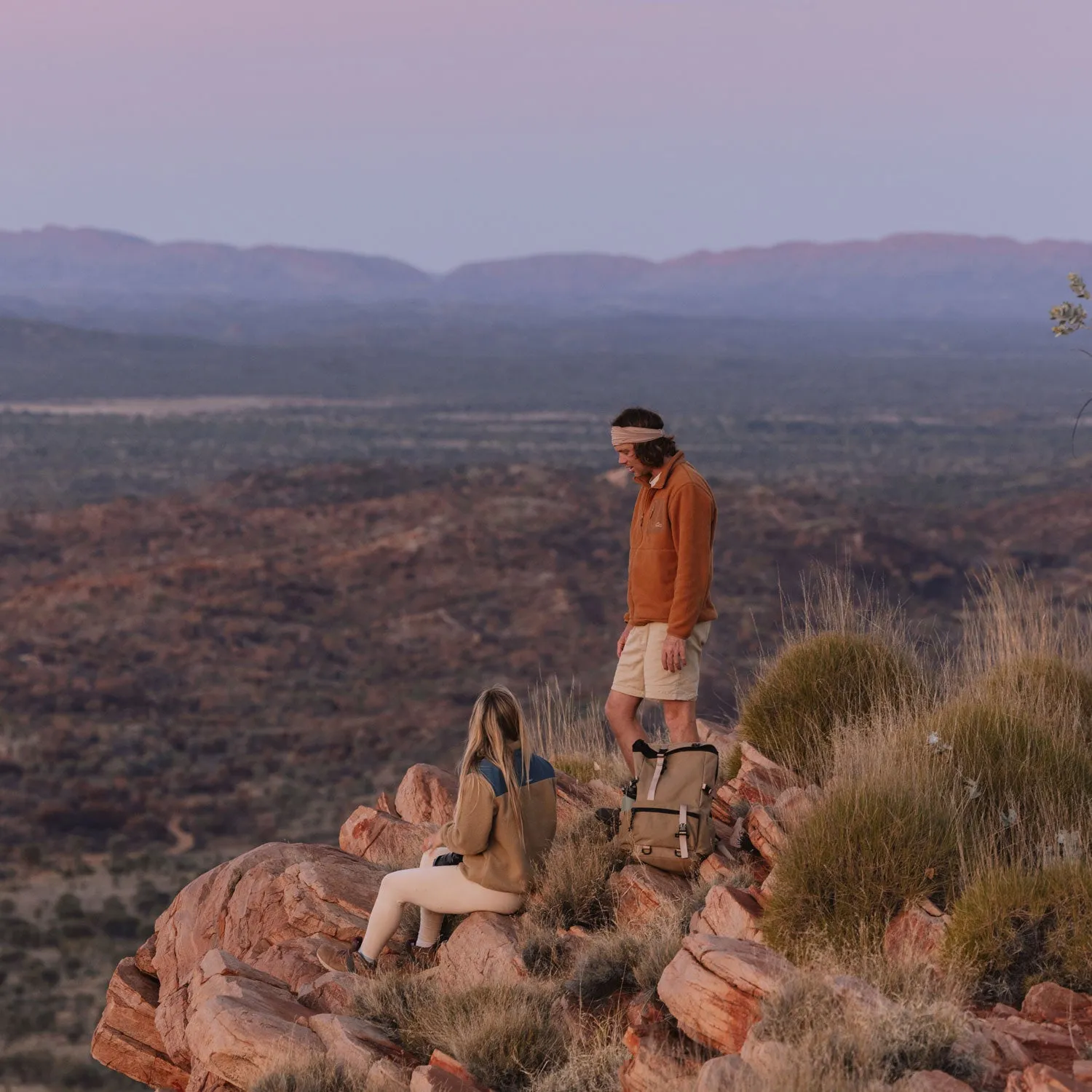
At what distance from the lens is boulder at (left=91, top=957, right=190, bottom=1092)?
6.98 meters

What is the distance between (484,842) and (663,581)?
143 cm

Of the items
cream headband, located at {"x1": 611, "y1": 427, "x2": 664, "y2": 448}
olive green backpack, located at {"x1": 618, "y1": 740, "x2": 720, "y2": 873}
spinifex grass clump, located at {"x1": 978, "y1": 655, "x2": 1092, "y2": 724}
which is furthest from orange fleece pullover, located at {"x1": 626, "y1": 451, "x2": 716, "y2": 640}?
spinifex grass clump, located at {"x1": 978, "y1": 655, "x2": 1092, "y2": 724}

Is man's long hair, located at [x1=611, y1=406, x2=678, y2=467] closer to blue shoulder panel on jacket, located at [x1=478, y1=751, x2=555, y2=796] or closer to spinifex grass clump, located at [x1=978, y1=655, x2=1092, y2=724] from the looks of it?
blue shoulder panel on jacket, located at [x1=478, y1=751, x2=555, y2=796]

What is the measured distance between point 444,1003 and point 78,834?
60.6ft

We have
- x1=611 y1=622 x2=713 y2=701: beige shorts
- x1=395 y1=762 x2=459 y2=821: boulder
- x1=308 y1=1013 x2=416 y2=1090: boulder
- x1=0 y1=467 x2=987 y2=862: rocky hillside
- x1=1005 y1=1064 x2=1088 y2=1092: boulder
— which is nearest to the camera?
x1=1005 y1=1064 x2=1088 y2=1092: boulder

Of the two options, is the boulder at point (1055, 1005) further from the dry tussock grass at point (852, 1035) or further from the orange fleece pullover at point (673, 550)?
the orange fleece pullover at point (673, 550)

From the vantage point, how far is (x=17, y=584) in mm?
40156

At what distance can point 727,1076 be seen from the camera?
417 centimetres

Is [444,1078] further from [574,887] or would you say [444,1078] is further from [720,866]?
[720,866]

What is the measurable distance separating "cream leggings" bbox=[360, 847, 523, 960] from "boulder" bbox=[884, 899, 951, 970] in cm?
165

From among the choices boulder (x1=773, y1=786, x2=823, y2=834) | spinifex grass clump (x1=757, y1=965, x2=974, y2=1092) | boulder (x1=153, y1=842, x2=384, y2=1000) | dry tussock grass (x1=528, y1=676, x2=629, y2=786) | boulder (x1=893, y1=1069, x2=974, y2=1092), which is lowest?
boulder (x1=153, y1=842, x2=384, y2=1000)

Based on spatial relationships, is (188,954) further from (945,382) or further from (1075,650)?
(945,382)

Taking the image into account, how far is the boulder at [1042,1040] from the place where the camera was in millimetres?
4434

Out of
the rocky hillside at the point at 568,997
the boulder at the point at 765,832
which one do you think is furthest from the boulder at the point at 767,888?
the boulder at the point at 765,832
